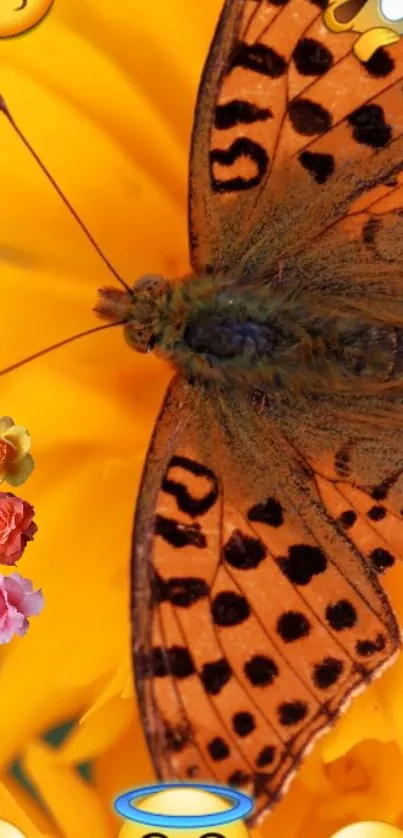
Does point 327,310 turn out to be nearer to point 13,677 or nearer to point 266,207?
point 266,207

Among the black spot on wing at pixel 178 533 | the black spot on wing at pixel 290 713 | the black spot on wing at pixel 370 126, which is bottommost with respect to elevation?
the black spot on wing at pixel 290 713

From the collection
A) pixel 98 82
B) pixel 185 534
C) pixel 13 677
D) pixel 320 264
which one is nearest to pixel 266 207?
pixel 320 264

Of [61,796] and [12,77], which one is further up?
[12,77]

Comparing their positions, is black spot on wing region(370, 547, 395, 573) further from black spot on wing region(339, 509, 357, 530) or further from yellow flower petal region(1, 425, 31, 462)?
Answer: yellow flower petal region(1, 425, 31, 462)

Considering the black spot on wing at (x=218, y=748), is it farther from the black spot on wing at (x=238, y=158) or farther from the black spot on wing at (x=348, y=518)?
the black spot on wing at (x=238, y=158)

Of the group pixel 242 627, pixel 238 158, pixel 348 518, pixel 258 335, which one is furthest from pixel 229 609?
pixel 238 158

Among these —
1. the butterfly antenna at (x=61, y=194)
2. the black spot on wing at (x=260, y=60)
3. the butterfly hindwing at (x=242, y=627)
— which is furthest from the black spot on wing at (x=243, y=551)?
the black spot on wing at (x=260, y=60)
